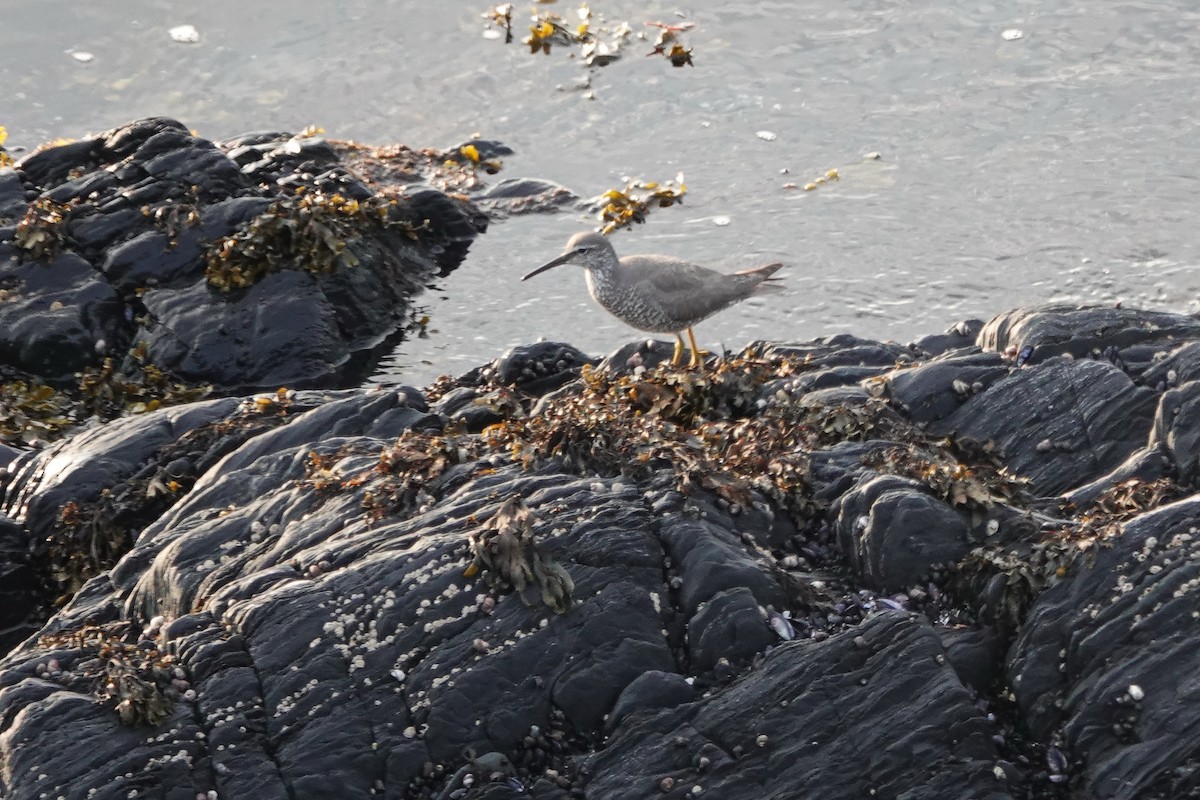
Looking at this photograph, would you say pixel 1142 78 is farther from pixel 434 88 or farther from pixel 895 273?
pixel 434 88

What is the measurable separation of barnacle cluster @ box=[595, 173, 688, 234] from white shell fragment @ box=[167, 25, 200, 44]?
7100mm

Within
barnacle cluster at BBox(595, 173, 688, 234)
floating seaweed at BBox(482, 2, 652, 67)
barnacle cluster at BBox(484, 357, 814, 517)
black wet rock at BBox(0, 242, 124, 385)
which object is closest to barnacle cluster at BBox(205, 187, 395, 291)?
black wet rock at BBox(0, 242, 124, 385)

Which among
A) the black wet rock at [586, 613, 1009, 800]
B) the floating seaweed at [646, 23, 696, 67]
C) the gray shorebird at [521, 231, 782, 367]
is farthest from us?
the floating seaweed at [646, 23, 696, 67]

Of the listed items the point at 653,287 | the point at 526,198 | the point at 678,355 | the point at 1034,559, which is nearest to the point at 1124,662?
the point at 1034,559

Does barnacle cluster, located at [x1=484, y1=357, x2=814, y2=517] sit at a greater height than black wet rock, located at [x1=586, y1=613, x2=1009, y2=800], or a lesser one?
greater

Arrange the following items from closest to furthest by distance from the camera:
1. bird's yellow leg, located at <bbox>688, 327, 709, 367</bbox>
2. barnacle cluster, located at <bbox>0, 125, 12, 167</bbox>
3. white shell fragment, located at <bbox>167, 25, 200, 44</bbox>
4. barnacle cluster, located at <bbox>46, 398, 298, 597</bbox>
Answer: barnacle cluster, located at <bbox>46, 398, 298, 597</bbox>
bird's yellow leg, located at <bbox>688, 327, 709, 367</bbox>
barnacle cluster, located at <bbox>0, 125, 12, 167</bbox>
white shell fragment, located at <bbox>167, 25, 200, 44</bbox>

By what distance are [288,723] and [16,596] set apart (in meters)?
3.84

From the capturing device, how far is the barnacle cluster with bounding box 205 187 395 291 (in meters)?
11.8

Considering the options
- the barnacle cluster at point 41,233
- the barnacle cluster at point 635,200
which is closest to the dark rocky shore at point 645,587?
the barnacle cluster at point 41,233

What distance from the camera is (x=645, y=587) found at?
20.5 ft

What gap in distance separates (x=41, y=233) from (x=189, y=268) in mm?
1370

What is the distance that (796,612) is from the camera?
621 cm

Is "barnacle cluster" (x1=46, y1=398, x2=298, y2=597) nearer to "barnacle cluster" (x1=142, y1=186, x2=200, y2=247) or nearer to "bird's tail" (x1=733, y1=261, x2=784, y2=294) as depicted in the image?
"barnacle cluster" (x1=142, y1=186, x2=200, y2=247)

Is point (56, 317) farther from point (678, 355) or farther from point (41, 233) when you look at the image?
point (678, 355)
